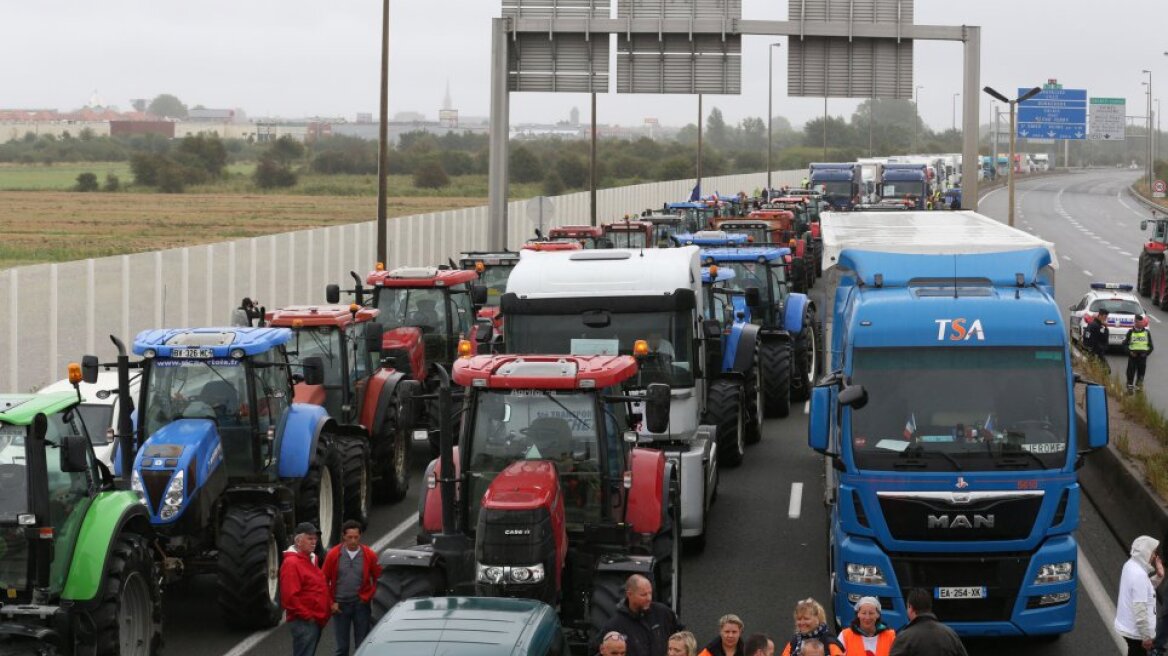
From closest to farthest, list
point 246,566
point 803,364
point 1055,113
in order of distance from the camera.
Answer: point 246,566 < point 803,364 < point 1055,113

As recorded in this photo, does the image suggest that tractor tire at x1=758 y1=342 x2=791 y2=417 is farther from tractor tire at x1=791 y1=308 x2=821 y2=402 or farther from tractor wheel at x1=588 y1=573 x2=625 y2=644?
tractor wheel at x1=588 y1=573 x2=625 y2=644

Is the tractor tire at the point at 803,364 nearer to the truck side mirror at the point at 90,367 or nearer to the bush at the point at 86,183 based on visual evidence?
the truck side mirror at the point at 90,367

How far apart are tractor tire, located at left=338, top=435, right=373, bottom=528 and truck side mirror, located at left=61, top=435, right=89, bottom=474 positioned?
643cm

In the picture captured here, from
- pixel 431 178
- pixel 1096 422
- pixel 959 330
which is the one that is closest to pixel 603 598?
pixel 959 330

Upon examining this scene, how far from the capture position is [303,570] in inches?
490

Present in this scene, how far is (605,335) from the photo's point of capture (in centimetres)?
1705

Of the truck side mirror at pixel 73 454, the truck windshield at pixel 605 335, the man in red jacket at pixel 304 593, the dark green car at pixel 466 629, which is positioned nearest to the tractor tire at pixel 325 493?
the truck windshield at pixel 605 335

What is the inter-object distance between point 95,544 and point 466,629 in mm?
3493

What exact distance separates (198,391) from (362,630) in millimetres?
3144

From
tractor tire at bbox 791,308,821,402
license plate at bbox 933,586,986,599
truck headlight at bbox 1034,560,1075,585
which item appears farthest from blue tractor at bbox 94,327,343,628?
tractor tire at bbox 791,308,821,402

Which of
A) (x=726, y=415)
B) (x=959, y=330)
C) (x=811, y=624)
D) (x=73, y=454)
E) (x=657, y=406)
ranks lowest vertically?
(x=811, y=624)

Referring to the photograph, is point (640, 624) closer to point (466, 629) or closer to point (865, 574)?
point (466, 629)

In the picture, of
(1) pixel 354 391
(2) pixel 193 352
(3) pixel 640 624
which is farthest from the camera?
(1) pixel 354 391

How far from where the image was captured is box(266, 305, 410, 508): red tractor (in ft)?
59.8
